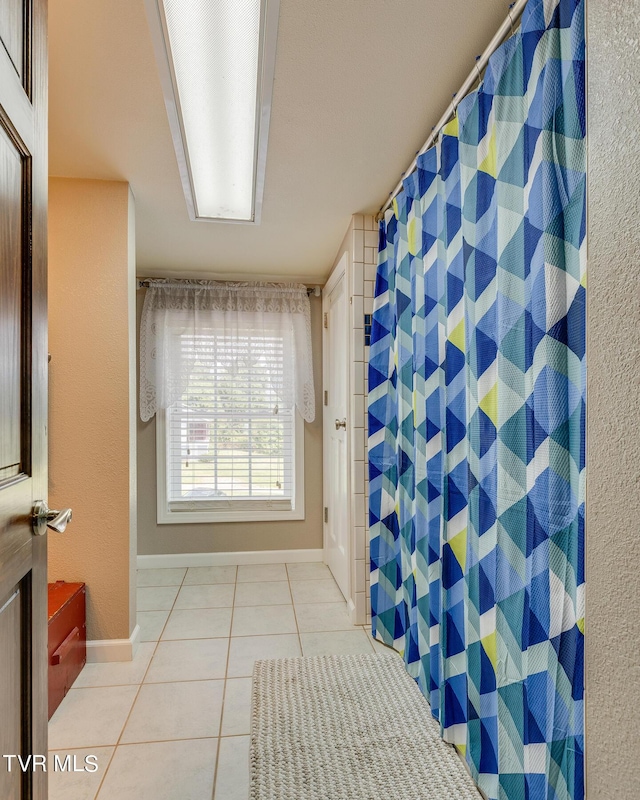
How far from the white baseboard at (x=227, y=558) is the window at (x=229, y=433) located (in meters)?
0.27

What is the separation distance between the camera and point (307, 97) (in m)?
1.60

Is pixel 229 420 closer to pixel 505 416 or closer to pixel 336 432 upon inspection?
pixel 336 432

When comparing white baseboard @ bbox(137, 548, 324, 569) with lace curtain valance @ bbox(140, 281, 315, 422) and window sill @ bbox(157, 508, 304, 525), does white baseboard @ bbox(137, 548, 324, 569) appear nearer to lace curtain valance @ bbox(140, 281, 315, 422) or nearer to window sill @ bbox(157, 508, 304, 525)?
window sill @ bbox(157, 508, 304, 525)

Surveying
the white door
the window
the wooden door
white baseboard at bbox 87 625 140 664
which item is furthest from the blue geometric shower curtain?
the window

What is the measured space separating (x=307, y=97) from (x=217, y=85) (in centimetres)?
30

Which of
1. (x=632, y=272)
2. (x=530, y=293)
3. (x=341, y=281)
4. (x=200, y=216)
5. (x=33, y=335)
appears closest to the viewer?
(x=632, y=272)

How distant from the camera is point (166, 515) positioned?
3613 mm

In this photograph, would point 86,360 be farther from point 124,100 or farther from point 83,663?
point 83,663

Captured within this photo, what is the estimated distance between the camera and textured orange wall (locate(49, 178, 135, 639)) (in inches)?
86.5

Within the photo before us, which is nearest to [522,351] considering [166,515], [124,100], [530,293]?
[530,293]

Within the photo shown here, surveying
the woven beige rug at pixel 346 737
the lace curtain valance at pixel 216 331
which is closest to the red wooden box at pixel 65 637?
the woven beige rug at pixel 346 737

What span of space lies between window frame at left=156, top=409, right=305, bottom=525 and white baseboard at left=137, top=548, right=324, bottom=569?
0.25 meters

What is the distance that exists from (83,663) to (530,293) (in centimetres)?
241

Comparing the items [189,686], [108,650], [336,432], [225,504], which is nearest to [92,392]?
Result: [108,650]
